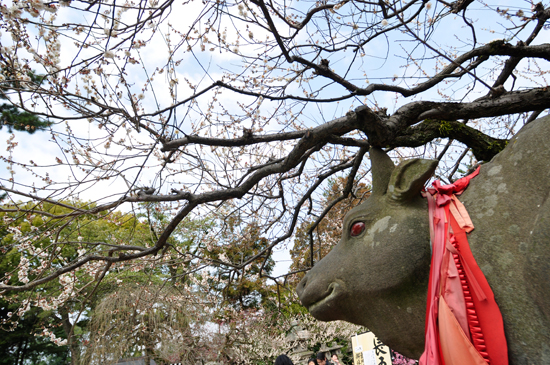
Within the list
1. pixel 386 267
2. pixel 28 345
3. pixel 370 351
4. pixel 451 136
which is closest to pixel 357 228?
pixel 386 267

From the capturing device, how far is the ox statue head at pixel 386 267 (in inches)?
75.2

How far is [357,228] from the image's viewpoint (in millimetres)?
2213

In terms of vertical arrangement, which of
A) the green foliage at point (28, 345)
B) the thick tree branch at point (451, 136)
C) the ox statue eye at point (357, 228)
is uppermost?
the green foliage at point (28, 345)

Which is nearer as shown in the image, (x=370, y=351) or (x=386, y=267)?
(x=386, y=267)

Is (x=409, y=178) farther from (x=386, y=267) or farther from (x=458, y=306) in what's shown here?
(x=458, y=306)

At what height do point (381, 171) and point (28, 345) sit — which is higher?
point (28, 345)

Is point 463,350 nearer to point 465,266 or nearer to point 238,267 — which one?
point 465,266

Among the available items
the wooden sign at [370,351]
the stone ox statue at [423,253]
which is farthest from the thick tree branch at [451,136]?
the wooden sign at [370,351]

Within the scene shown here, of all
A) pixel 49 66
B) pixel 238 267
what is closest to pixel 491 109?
pixel 238 267

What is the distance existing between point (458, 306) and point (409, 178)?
74 cm

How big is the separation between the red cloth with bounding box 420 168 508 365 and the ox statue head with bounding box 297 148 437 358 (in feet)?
0.36

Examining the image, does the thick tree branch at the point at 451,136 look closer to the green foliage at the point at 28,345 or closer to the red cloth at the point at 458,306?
the red cloth at the point at 458,306

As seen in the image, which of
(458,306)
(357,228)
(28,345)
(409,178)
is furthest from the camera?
(28,345)

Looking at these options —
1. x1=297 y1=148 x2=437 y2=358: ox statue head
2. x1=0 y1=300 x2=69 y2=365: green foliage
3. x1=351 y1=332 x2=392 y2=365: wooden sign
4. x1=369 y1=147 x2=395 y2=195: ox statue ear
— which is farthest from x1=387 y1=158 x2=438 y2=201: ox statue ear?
x1=0 y1=300 x2=69 y2=365: green foliage
